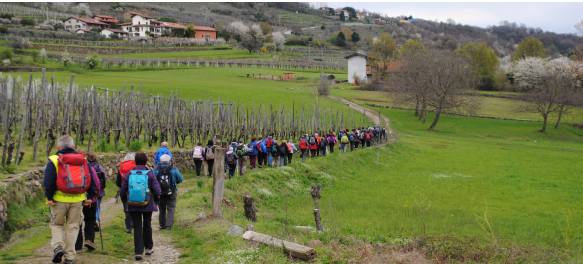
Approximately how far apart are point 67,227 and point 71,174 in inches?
36.3

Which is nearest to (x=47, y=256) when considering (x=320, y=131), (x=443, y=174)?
(x=443, y=174)

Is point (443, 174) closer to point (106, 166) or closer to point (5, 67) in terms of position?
point (106, 166)

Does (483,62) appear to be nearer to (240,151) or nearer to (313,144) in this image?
(313,144)

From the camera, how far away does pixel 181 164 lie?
771 inches

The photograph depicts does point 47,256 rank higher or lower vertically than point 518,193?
higher

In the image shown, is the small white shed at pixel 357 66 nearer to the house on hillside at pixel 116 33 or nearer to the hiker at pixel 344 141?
the hiker at pixel 344 141

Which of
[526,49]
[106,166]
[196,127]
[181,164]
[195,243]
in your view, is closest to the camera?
[195,243]

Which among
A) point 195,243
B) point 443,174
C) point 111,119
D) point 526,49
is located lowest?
point 443,174

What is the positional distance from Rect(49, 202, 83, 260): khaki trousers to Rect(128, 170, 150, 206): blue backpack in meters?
0.91

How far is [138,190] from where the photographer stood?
781 centimetres

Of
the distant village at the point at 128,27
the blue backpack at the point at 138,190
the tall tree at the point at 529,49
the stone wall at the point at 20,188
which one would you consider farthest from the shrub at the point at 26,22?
the tall tree at the point at 529,49

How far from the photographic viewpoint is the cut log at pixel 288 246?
7543 millimetres

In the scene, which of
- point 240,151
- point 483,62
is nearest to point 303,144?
point 240,151

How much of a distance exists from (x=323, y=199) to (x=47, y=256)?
437 inches
